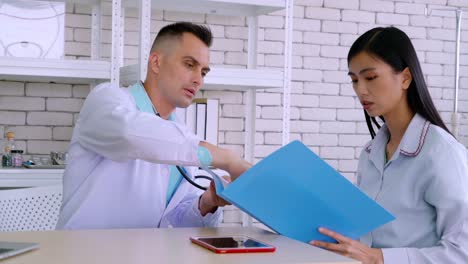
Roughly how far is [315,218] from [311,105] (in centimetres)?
221

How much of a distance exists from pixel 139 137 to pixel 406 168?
72 cm

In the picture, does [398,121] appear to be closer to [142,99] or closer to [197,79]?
[197,79]

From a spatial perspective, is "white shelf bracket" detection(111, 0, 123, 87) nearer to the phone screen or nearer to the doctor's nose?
the doctor's nose

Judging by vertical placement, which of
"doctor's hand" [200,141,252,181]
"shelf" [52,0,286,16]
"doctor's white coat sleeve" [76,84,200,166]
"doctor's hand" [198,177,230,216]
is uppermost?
"shelf" [52,0,286,16]

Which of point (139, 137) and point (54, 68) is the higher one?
point (54, 68)

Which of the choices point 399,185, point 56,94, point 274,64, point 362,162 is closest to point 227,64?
point 274,64

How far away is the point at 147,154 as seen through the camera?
160 cm

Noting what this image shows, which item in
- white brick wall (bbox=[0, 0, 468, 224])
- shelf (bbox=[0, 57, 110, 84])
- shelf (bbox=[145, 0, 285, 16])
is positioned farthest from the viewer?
white brick wall (bbox=[0, 0, 468, 224])

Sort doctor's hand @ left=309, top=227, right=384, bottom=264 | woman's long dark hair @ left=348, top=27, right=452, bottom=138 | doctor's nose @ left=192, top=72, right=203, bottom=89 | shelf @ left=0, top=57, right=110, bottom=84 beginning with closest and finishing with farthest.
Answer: doctor's hand @ left=309, top=227, right=384, bottom=264
woman's long dark hair @ left=348, top=27, right=452, bottom=138
doctor's nose @ left=192, top=72, right=203, bottom=89
shelf @ left=0, top=57, right=110, bottom=84

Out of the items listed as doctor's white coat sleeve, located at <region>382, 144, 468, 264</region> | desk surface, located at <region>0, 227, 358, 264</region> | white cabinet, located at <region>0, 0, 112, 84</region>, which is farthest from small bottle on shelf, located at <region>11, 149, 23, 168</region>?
doctor's white coat sleeve, located at <region>382, 144, 468, 264</region>

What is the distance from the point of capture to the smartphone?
4.37 ft

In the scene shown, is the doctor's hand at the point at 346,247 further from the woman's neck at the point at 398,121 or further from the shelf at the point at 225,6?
the shelf at the point at 225,6

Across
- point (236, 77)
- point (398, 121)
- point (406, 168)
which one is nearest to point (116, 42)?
point (236, 77)

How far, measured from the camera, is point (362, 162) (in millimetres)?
1992
